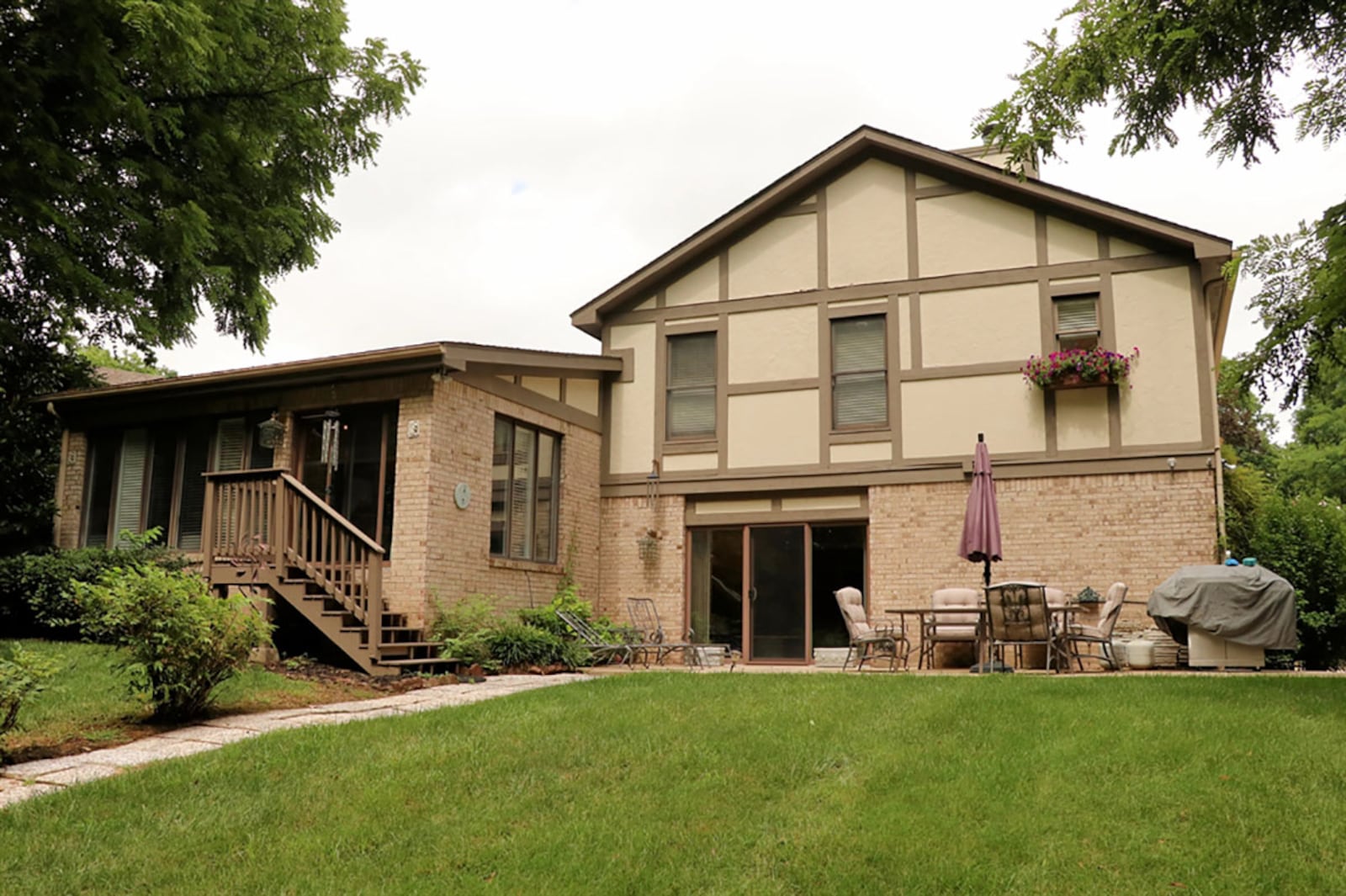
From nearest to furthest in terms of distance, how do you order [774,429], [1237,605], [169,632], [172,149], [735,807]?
[735,807]
[169,632]
[1237,605]
[172,149]
[774,429]

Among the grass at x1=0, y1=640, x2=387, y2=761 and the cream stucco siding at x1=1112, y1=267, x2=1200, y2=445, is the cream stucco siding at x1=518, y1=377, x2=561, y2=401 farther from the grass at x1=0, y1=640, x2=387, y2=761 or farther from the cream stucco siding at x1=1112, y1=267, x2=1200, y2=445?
the cream stucco siding at x1=1112, y1=267, x2=1200, y2=445

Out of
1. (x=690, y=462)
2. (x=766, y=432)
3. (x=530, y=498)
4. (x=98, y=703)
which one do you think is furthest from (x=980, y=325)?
(x=98, y=703)

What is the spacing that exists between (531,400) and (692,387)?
261 cm

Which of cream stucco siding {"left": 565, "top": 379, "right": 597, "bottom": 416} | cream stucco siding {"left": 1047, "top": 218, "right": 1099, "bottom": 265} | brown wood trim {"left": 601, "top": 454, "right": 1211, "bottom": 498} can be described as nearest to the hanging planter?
brown wood trim {"left": 601, "top": 454, "right": 1211, "bottom": 498}

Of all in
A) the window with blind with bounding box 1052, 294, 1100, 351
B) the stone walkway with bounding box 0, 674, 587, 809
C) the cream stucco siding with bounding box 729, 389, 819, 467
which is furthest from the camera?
the cream stucco siding with bounding box 729, 389, 819, 467

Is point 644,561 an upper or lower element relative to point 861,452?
lower

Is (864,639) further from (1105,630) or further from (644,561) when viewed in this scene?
(644,561)

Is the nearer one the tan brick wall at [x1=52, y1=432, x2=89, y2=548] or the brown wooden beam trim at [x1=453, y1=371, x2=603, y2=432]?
the brown wooden beam trim at [x1=453, y1=371, x2=603, y2=432]

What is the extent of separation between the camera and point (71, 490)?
14445mm

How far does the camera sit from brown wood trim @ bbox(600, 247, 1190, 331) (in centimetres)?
1348

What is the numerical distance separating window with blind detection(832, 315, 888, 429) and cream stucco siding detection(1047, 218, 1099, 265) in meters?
2.31

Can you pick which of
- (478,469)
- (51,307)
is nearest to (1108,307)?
(478,469)

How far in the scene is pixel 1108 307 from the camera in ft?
44.2

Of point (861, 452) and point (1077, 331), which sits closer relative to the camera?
point (1077, 331)
